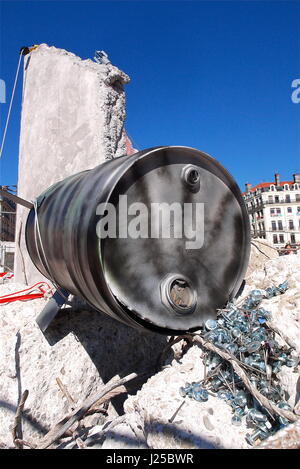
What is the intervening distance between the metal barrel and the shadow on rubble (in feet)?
1.94

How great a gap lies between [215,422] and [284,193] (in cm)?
5011

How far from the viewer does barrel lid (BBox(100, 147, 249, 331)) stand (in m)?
1.54

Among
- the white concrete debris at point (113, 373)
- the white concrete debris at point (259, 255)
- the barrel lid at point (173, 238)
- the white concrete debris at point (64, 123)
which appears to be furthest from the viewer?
the white concrete debris at point (64, 123)

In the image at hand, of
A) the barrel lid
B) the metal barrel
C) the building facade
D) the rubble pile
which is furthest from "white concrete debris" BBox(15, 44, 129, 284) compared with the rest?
the building facade

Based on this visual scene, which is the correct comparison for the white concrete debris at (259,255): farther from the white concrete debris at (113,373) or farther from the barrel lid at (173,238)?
the barrel lid at (173,238)

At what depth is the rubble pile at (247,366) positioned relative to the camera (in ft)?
4.80

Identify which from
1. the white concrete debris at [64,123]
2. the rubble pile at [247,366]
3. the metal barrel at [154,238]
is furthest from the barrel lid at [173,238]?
the white concrete debris at [64,123]

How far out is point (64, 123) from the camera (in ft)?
14.6

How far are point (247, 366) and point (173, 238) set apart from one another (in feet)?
2.45

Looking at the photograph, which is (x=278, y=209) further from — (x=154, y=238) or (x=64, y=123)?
(x=154, y=238)

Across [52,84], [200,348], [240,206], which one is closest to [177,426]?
[200,348]

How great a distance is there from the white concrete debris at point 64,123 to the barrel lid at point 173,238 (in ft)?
8.30

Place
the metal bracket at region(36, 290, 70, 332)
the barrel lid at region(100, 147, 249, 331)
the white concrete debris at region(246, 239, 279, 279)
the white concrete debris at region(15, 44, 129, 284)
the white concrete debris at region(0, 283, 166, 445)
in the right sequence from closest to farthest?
the barrel lid at region(100, 147, 249, 331) → the white concrete debris at region(0, 283, 166, 445) → the metal bracket at region(36, 290, 70, 332) → the white concrete debris at region(246, 239, 279, 279) → the white concrete debris at region(15, 44, 129, 284)

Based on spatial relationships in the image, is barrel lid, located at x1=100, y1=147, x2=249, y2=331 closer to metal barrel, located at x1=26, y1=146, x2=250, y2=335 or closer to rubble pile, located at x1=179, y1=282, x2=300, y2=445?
metal barrel, located at x1=26, y1=146, x2=250, y2=335
